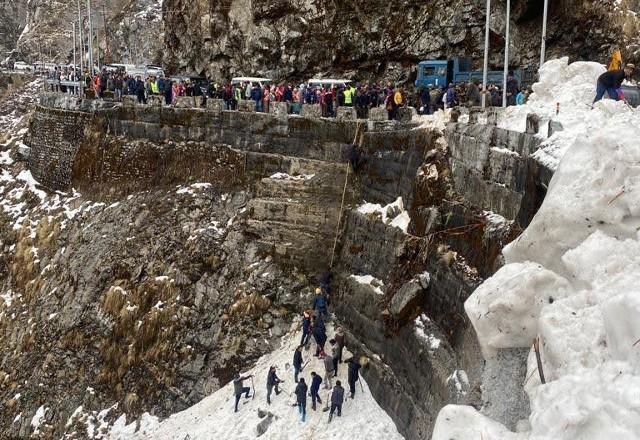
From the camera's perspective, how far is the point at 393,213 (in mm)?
17031

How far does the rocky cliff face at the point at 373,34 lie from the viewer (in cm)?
2956

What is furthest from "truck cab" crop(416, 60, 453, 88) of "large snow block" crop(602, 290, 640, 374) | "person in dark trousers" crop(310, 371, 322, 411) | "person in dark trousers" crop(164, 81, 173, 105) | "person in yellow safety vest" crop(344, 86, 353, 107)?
"large snow block" crop(602, 290, 640, 374)

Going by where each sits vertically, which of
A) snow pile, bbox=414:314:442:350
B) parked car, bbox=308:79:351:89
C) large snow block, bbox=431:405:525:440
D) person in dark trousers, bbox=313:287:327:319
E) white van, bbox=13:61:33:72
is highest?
white van, bbox=13:61:33:72

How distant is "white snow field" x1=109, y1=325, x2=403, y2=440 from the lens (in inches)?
555

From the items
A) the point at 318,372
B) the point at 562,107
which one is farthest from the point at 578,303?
the point at 318,372

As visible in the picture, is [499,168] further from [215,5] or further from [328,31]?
[215,5]

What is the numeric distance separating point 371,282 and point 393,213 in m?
1.93

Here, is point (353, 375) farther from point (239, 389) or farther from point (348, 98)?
point (348, 98)

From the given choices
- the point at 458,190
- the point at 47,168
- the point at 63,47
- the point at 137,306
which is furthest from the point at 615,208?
the point at 63,47

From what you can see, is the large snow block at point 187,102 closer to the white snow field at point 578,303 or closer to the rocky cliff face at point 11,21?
the white snow field at point 578,303

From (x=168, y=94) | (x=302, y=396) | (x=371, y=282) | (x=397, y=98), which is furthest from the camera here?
(x=168, y=94)

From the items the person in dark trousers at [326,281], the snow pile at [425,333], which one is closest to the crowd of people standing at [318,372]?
the person in dark trousers at [326,281]

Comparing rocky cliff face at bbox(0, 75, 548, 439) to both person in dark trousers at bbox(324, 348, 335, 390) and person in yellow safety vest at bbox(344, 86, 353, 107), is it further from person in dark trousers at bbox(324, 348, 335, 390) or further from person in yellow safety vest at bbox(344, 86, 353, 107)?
person in yellow safety vest at bbox(344, 86, 353, 107)

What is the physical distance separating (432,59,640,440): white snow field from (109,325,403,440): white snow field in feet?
24.2
